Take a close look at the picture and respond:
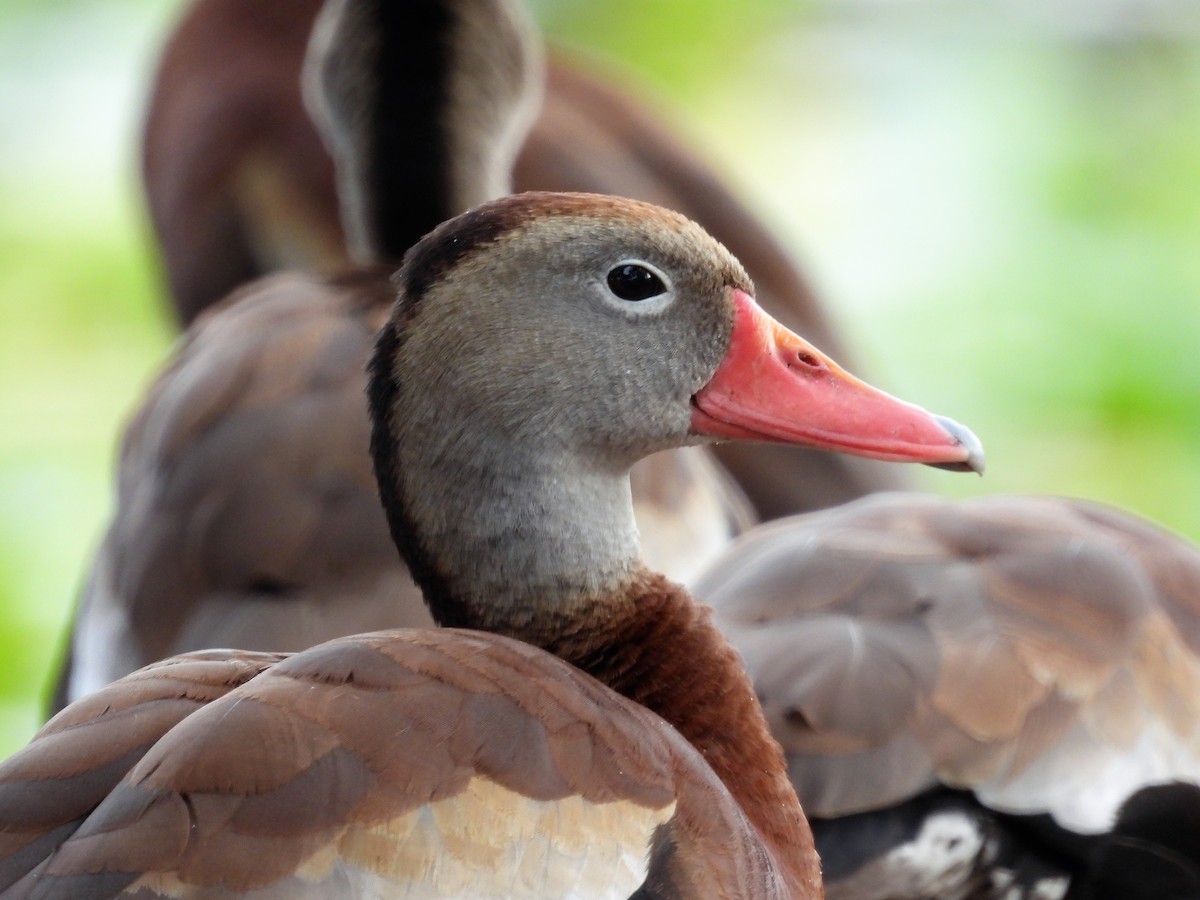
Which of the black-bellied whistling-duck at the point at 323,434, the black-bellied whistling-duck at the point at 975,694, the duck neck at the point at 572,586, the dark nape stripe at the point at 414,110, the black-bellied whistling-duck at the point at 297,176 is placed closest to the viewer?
the duck neck at the point at 572,586

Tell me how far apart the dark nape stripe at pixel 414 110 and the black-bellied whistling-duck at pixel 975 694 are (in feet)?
2.61

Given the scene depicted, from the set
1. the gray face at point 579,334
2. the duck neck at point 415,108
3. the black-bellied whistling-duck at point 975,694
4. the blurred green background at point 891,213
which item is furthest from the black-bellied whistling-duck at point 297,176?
the gray face at point 579,334

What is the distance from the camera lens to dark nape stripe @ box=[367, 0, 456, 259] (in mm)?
2434

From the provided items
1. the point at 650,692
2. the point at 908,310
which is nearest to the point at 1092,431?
the point at 908,310

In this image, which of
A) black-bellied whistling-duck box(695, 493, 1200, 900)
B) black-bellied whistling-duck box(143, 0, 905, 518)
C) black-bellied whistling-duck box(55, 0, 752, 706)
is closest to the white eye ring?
black-bellied whistling-duck box(695, 493, 1200, 900)

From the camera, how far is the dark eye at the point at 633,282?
1.54 metres

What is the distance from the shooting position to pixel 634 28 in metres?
5.69

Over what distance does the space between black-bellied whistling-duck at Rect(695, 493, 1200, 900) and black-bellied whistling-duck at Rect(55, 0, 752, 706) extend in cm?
39

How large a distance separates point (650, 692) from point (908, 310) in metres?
3.17

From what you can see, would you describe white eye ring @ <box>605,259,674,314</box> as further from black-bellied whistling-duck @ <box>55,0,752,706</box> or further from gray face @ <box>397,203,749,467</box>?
black-bellied whistling-duck @ <box>55,0,752,706</box>

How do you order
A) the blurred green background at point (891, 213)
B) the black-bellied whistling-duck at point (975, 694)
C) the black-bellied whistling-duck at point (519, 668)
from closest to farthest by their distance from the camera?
the black-bellied whistling-duck at point (519, 668)
the black-bellied whistling-duck at point (975, 694)
the blurred green background at point (891, 213)

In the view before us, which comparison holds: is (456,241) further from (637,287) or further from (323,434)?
(323,434)

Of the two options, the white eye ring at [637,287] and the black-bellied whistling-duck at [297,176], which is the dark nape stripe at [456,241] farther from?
the black-bellied whistling-duck at [297,176]

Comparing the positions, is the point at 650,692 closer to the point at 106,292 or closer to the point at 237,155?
the point at 237,155
